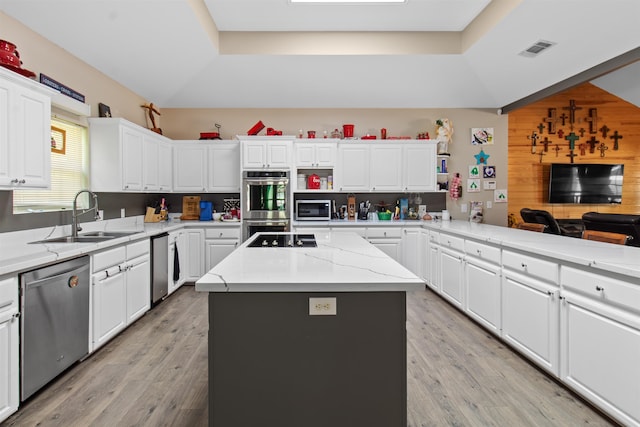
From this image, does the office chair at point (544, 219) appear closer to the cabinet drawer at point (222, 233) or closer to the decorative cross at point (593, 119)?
the decorative cross at point (593, 119)

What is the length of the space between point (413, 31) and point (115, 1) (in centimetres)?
338

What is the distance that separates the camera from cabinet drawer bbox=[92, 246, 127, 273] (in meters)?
2.78

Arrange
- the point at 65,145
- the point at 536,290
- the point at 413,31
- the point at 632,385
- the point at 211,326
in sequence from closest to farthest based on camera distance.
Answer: the point at 211,326, the point at 632,385, the point at 536,290, the point at 65,145, the point at 413,31

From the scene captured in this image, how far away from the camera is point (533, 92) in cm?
482

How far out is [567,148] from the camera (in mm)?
6324

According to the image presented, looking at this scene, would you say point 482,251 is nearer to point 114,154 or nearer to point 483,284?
point 483,284

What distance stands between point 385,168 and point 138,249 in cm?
351

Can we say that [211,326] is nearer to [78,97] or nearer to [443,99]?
[78,97]

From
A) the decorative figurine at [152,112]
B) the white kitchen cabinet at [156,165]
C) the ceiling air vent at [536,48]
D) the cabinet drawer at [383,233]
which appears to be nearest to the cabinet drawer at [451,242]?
the cabinet drawer at [383,233]

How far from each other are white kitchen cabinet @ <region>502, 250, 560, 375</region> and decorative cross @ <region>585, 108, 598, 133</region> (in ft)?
17.1

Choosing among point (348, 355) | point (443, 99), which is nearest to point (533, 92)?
point (443, 99)

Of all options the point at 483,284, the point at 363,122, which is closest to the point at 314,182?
the point at 363,122

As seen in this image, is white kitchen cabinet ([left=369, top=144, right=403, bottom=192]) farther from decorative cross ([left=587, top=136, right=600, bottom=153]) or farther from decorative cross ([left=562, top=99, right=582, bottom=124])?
decorative cross ([left=587, top=136, right=600, bottom=153])

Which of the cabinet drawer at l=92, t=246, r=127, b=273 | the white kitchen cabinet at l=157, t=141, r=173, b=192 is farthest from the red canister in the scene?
the cabinet drawer at l=92, t=246, r=127, b=273
